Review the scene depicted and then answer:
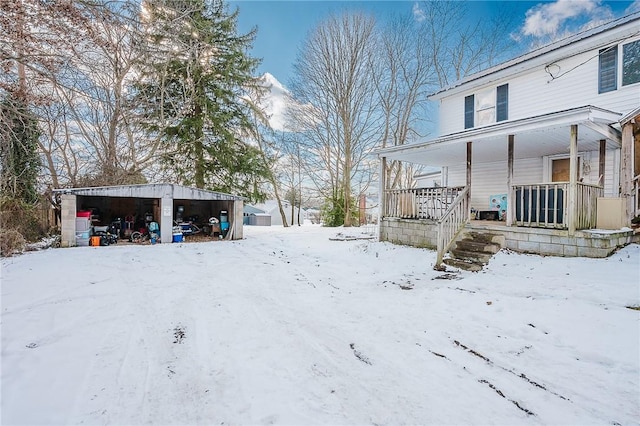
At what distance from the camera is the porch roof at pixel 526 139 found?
20.1ft

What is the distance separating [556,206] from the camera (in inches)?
257

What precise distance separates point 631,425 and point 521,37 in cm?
2068

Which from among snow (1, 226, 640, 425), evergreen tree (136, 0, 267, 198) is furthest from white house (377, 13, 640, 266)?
evergreen tree (136, 0, 267, 198)

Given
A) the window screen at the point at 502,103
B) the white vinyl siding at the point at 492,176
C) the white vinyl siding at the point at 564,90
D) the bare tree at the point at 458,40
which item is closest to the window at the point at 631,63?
the white vinyl siding at the point at 564,90

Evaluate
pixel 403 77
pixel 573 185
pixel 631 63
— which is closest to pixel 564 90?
pixel 631 63

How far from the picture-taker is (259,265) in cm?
732

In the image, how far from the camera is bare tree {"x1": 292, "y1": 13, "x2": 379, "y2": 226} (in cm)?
1872

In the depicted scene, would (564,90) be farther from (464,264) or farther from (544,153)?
(464,264)

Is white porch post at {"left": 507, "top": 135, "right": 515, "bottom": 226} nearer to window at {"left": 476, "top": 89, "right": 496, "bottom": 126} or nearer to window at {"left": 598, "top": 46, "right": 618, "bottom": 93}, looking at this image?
window at {"left": 598, "top": 46, "right": 618, "bottom": 93}

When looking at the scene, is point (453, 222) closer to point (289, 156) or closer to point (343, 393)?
point (343, 393)

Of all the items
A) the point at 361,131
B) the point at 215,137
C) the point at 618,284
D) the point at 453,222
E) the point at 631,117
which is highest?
the point at 361,131

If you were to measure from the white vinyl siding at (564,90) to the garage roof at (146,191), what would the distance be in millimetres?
11603

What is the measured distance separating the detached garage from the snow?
4.91 meters

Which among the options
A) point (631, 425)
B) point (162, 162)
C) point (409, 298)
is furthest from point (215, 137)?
point (631, 425)
